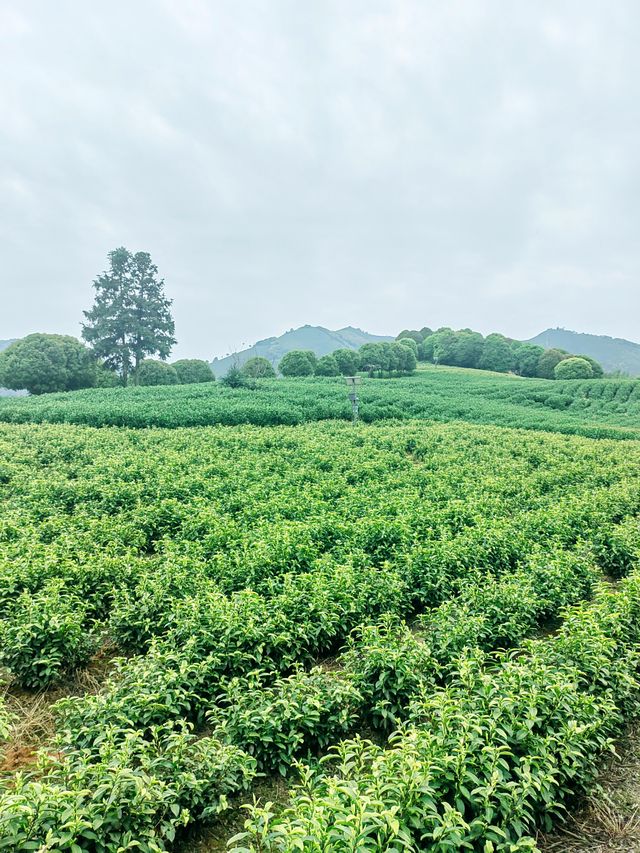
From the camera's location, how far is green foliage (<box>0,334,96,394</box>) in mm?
47656

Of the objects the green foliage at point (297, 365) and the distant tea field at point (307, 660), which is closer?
the distant tea field at point (307, 660)

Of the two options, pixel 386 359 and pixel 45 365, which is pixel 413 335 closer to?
pixel 386 359

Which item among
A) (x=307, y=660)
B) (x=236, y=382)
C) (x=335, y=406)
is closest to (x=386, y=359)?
(x=236, y=382)

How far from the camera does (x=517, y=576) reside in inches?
271

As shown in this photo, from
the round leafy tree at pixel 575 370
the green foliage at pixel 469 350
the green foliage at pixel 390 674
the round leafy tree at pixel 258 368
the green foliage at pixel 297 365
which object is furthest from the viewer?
the green foliage at pixel 469 350

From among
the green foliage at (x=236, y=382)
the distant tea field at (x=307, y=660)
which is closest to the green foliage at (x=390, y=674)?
the distant tea field at (x=307, y=660)

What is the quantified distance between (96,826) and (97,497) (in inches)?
355

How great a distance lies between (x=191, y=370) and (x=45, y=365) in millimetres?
19059

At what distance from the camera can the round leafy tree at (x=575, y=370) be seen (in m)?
60.4

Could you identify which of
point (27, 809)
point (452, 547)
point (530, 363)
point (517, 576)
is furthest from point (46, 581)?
point (530, 363)

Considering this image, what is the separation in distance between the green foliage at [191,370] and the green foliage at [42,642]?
5808 centimetres

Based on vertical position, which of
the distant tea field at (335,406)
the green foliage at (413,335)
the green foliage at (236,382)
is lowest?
the distant tea field at (335,406)

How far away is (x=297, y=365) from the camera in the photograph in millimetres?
64562

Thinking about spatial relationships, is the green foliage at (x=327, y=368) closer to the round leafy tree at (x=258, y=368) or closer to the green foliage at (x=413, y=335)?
the round leafy tree at (x=258, y=368)
